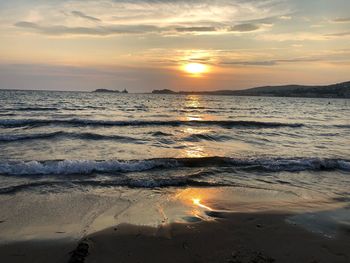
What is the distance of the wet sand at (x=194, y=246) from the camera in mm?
5531

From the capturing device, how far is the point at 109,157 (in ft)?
46.6

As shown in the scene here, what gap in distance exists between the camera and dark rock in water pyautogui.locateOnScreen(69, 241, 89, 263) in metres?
5.42

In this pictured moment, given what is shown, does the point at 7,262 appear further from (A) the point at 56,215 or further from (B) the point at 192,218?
(B) the point at 192,218

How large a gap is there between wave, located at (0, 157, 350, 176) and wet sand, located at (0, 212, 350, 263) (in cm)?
557

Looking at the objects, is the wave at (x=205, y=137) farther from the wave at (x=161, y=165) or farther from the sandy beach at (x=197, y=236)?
the sandy beach at (x=197, y=236)

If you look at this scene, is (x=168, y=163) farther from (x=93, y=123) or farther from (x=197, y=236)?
(x=93, y=123)

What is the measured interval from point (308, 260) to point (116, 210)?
405 cm

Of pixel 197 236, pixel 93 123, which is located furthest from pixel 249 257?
pixel 93 123

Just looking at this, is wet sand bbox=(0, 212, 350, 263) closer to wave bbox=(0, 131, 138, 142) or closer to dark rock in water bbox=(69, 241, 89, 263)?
dark rock in water bbox=(69, 241, 89, 263)

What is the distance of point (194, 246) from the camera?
600cm

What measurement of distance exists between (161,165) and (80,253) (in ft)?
24.3

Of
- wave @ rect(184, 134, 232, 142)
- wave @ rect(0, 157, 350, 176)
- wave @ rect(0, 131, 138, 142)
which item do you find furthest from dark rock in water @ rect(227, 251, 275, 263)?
wave @ rect(184, 134, 232, 142)

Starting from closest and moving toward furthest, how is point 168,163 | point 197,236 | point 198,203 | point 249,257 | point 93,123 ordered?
point 249,257
point 197,236
point 198,203
point 168,163
point 93,123

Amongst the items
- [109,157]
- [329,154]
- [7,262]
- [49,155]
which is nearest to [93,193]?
[7,262]
